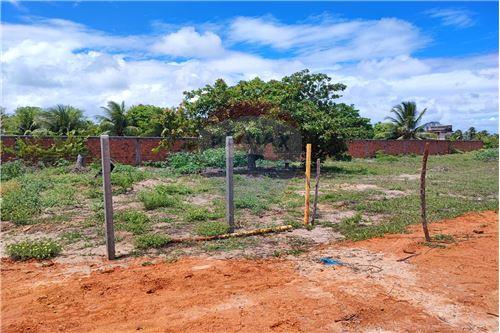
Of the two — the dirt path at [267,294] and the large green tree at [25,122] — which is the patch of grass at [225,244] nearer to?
the dirt path at [267,294]

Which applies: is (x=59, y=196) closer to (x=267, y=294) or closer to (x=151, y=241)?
(x=151, y=241)

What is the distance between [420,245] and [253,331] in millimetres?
3783

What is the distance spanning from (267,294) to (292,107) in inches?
526

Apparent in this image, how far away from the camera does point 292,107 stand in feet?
56.8

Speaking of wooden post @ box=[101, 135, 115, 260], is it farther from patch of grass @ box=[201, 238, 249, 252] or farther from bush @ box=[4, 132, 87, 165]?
bush @ box=[4, 132, 87, 165]

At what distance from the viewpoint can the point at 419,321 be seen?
4.03 meters

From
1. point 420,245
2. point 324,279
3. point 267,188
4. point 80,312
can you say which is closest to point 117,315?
point 80,312

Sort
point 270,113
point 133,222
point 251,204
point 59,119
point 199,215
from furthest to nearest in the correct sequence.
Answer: point 59,119 → point 270,113 → point 251,204 → point 199,215 → point 133,222

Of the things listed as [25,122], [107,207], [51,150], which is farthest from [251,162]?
[25,122]

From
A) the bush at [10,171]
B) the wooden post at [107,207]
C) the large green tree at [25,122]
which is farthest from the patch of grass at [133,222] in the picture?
the large green tree at [25,122]

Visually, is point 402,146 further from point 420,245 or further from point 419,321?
point 419,321

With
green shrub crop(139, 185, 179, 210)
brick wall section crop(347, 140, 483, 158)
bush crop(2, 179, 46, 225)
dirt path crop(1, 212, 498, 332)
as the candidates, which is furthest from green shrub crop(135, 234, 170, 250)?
brick wall section crop(347, 140, 483, 158)

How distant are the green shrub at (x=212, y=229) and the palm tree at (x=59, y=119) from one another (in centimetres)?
1861

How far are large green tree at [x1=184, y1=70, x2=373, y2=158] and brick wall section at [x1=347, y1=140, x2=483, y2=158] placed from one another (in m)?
10.2
